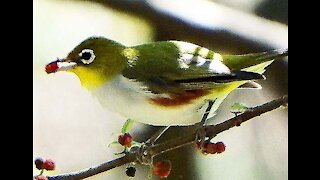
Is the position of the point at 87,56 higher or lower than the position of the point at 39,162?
higher

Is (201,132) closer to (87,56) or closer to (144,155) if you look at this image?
(144,155)

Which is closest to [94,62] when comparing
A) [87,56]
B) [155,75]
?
[87,56]

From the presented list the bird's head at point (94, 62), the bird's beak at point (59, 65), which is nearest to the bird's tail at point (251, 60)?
the bird's head at point (94, 62)

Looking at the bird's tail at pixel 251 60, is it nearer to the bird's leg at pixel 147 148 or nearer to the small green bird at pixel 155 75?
the small green bird at pixel 155 75

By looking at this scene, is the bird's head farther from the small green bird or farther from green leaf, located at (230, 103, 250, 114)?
green leaf, located at (230, 103, 250, 114)

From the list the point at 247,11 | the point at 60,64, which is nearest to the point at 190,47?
the point at 247,11

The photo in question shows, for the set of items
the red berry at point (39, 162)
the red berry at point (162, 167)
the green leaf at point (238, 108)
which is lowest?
the red berry at point (162, 167)
